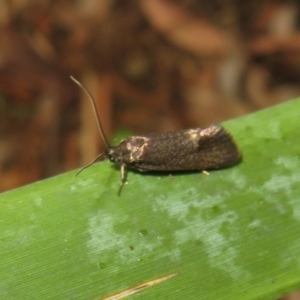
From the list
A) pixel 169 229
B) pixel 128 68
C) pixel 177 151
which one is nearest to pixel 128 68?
pixel 128 68

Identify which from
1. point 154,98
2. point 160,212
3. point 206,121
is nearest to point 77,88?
point 154,98

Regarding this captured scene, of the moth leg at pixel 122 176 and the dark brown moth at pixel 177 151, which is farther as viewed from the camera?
the dark brown moth at pixel 177 151

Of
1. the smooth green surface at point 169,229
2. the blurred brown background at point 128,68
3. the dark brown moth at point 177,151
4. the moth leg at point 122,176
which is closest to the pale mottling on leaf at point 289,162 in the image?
the smooth green surface at point 169,229

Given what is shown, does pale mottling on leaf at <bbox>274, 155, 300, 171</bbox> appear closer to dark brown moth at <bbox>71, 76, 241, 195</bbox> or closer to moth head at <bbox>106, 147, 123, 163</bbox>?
dark brown moth at <bbox>71, 76, 241, 195</bbox>

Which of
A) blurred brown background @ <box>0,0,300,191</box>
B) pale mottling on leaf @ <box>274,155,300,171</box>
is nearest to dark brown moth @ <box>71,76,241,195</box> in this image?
pale mottling on leaf @ <box>274,155,300,171</box>

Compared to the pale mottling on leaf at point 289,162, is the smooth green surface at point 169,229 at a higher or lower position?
lower

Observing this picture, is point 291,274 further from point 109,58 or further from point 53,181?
point 109,58

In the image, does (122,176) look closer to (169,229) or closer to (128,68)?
(169,229)

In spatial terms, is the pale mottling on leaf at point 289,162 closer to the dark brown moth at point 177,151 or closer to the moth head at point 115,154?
the dark brown moth at point 177,151
